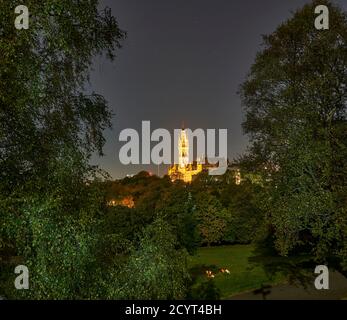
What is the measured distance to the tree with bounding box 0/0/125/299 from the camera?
9461 mm

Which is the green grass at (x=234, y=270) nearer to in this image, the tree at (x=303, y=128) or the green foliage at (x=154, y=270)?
the tree at (x=303, y=128)

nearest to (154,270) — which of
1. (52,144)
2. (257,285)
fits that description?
(52,144)

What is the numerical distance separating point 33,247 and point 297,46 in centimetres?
1787

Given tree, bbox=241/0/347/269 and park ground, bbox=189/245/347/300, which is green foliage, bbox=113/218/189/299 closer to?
tree, bbox=241/0/347/269

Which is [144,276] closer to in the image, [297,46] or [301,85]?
[301,85]

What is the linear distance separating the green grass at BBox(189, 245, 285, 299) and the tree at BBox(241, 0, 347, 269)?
785 cm

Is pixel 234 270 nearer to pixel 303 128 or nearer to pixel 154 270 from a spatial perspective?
pixel 303 128

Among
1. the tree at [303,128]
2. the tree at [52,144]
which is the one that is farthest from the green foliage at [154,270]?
the tree at [303,128]

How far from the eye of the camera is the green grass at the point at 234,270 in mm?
31283

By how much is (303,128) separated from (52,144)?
11.9 metres

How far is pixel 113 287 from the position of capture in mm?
9852

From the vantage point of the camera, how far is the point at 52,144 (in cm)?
1074

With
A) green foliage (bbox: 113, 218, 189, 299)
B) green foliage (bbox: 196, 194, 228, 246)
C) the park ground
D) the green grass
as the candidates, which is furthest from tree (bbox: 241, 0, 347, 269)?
green foliage (bbox: 196, 194, 228, 246)

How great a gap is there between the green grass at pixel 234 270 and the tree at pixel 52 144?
1705 cm
